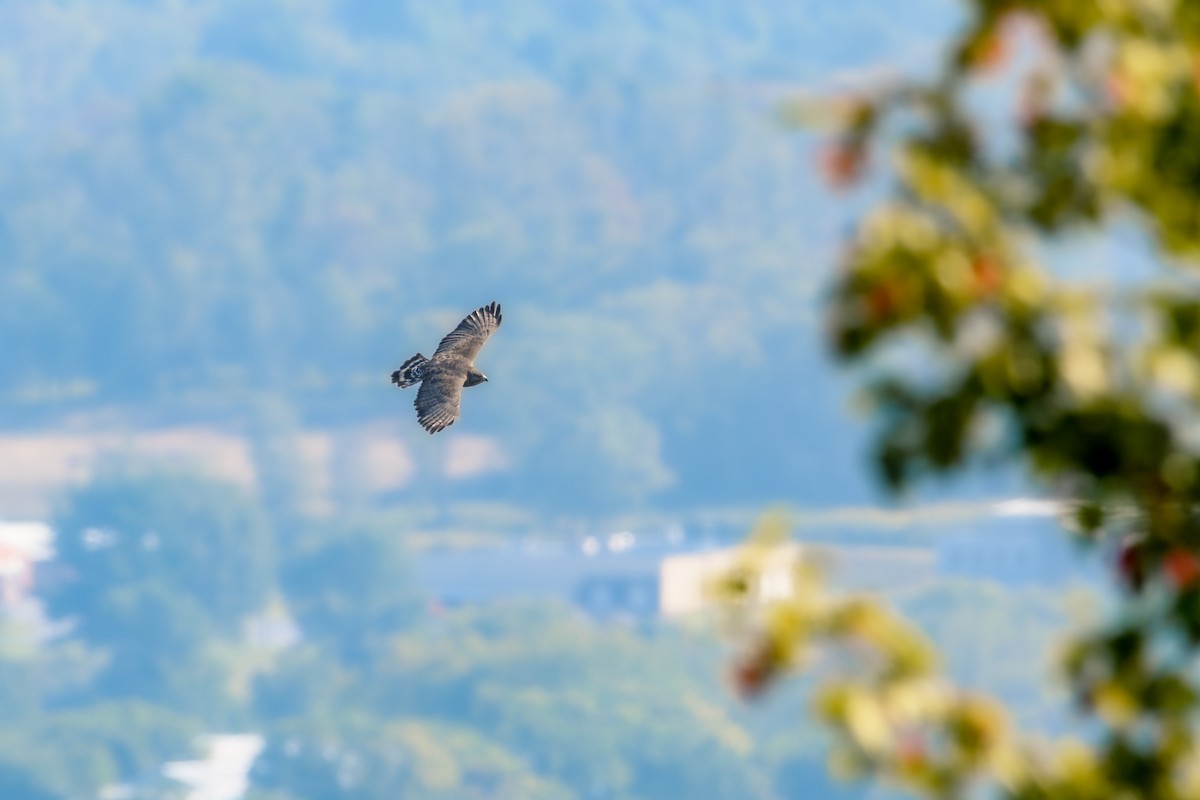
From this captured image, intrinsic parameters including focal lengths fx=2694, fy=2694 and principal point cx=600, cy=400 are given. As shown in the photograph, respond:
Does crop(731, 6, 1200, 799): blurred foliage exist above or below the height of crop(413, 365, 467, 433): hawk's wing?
below

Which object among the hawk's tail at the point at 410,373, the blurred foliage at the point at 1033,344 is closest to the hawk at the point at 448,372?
the hawk's tail at the point at 410,373

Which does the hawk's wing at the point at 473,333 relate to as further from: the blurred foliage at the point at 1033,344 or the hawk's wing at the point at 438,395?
the blurred foliage at the point at 1033,344

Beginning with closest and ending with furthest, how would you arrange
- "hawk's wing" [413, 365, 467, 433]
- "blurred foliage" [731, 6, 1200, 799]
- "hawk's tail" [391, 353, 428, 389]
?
"blurred foliage" [731, 6, 1200, 799] → "hawk's wing" [413, 365, 467, 433] → "hawk's tail" [391, 353, 428, 389]

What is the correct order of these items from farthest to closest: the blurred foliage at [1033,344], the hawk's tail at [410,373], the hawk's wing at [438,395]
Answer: the hawk's tail at [410,373] < the hawk's wing at [438,395] < the blurred foliage at [1033,344]

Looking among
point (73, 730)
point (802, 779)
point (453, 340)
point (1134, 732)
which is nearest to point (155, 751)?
point (73, 730)

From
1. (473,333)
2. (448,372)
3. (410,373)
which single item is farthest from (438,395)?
(473,333)

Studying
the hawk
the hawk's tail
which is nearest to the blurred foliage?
the hawk

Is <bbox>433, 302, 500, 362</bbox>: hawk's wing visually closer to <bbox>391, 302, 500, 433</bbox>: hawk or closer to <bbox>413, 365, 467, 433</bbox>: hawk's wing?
<bbox>391, 302, 500, 433</bbox>: hawk
